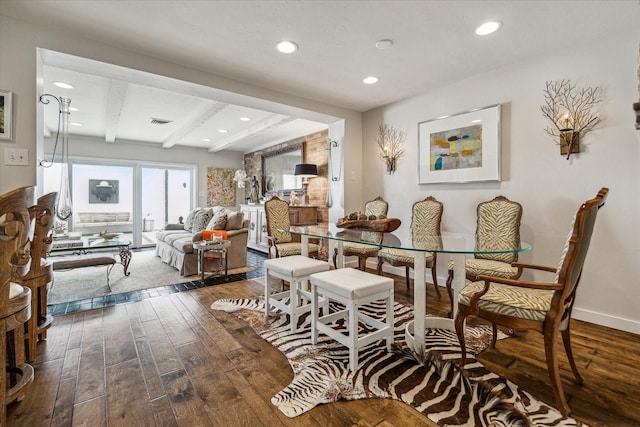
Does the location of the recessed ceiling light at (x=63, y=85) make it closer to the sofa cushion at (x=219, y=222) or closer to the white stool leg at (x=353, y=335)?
the sofa cushion at (x=219, y=222)

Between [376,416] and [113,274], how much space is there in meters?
4.35

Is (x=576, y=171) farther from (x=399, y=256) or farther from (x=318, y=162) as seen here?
(x=318, y=162)

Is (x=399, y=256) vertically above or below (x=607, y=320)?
above


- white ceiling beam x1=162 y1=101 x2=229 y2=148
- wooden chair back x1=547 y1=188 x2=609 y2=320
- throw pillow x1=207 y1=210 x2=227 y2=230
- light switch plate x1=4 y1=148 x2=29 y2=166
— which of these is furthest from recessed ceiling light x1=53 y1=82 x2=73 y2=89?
wooden chair back x1=547 y1=188 x2=609 y2=320

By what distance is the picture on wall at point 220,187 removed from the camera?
780 cm

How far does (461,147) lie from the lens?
3316mm

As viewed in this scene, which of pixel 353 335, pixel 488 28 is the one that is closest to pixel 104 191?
pixel 353 335

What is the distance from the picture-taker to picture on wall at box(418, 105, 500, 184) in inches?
121

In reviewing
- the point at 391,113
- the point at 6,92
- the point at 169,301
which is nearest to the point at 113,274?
the point at 169,301

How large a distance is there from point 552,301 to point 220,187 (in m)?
7.72

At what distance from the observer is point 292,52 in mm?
2676

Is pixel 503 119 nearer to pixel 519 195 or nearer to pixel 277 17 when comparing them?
pixel 519 195

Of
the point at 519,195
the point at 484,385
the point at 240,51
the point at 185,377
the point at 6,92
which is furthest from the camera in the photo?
the point at 519,195

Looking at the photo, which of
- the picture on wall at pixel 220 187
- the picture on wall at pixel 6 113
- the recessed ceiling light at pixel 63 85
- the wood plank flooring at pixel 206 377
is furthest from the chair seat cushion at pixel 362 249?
the picture on wall at pixel 220 187
